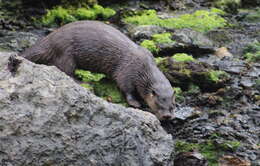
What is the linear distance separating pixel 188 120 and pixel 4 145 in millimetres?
2978

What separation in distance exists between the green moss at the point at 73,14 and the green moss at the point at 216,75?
3.20m

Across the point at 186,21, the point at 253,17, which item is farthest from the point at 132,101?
the point at 253,17

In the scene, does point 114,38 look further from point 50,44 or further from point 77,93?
point 77,93

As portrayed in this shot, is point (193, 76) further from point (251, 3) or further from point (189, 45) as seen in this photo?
point (251, 3)

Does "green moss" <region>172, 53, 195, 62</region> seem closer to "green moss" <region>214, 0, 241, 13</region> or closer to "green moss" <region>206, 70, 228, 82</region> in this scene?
"green moss" <region>206, 70, 228, 82</region>

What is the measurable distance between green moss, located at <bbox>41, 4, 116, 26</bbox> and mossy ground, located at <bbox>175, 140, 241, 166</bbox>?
4.33 m

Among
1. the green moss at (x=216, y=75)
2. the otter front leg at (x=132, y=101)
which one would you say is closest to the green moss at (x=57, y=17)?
the otter front leg at (x=132, y=101)

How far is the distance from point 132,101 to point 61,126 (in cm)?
235

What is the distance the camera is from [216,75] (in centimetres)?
698

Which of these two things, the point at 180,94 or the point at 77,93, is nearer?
the point at 77,93

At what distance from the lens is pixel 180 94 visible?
6676 millimetres

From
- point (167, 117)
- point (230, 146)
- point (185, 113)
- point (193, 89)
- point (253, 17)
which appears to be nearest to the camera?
point (230, 146)

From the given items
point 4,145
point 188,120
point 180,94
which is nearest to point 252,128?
point 188,120

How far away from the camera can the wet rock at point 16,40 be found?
703cm
